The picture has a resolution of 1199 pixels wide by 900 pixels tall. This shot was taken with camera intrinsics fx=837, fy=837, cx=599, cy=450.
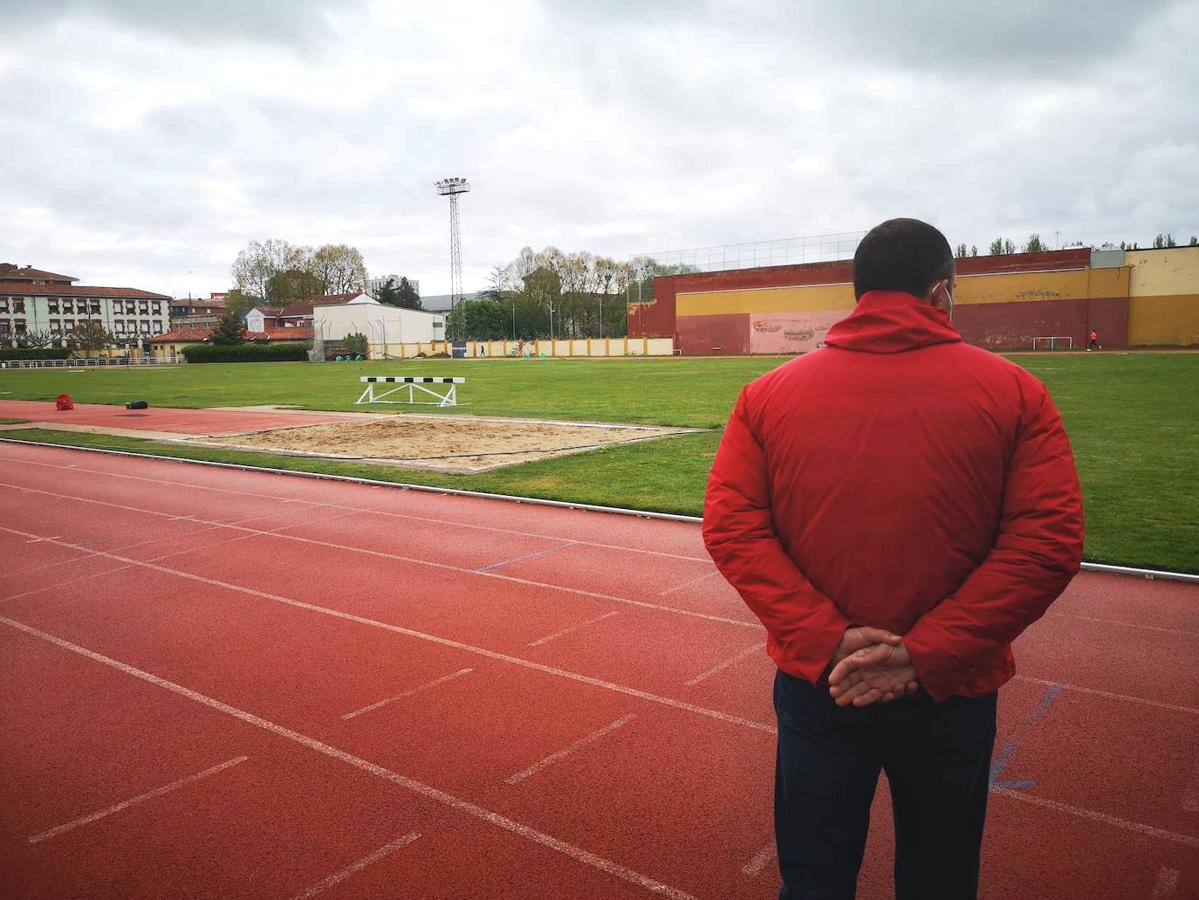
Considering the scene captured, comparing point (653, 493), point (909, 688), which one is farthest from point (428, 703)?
point (653, 493)

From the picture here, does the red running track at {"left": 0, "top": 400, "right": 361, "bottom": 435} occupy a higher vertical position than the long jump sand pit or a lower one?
higher

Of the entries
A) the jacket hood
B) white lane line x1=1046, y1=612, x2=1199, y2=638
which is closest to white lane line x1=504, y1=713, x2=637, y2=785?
the jacket hood

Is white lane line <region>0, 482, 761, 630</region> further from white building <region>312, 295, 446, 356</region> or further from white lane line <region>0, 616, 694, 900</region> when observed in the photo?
white building <region>312, 295, 446, 356</region>

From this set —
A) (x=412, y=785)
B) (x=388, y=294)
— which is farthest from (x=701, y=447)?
(x=388, y=294)

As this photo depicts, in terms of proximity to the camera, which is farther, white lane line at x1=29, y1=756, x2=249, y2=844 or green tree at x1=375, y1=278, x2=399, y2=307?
green tree at x1=375, y1=278, x2=399, y2=307

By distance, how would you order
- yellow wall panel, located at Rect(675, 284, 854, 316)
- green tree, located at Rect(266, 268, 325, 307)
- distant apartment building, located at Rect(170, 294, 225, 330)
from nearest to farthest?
yellow wall panel, located at Rect(675, 284, 854, 316) → green tree, located at Rect(266, 268, 325, 307) → distant apartment building, located at Rect(170, 294, 225, 330)

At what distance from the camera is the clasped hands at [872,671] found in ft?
6.82

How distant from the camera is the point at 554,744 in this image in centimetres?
447

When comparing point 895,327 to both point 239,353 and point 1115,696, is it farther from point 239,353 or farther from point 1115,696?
point 239,353

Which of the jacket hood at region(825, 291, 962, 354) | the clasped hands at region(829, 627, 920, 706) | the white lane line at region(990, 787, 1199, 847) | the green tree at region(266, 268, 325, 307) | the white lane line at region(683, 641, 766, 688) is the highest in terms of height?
the green tree at region(266, 268, 325, 307)

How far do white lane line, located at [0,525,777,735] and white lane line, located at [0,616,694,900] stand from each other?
1.39 metres

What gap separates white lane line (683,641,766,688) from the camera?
5.24 metres

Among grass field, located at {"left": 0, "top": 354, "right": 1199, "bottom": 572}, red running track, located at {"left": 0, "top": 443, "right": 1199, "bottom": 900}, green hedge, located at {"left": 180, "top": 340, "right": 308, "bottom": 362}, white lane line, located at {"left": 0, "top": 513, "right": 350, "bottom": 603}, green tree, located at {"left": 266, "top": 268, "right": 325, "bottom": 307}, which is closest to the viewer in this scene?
red running track, located at {"left": 0, "top": 443, "right": 1199, "bottom": 900}

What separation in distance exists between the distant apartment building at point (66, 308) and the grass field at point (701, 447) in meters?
104
